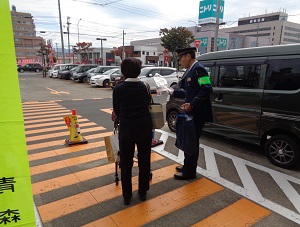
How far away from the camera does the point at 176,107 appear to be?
5.66 metres

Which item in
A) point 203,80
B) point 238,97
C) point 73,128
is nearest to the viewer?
point 203,80

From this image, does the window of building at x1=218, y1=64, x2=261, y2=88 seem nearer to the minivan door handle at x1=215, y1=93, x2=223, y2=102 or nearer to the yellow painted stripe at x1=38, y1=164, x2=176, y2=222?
the minivan door handle at x1=215, y1=93, x2=223, y2=102

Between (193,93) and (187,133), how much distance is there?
0.59m

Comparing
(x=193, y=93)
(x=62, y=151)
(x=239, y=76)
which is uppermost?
(x=239, y=76)

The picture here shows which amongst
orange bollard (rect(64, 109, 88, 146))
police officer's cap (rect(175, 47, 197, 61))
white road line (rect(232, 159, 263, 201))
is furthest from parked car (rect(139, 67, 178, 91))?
police officer's cap (rect(175, 47, 197, 61))

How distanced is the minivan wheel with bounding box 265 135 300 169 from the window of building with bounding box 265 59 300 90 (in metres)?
0.87

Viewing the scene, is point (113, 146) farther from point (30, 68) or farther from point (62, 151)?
point (30, 68)

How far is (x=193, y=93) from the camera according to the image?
325 cm

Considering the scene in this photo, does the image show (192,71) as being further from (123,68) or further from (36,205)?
(36,205)

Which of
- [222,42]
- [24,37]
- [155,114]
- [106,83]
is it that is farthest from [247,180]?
[24,37]

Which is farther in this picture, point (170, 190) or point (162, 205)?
point (170, 190)

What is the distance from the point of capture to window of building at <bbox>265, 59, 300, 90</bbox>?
11.8ft

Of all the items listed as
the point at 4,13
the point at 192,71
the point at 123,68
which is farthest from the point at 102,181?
the point at 4,13

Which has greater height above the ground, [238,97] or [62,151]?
[238,97]
